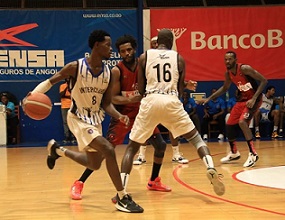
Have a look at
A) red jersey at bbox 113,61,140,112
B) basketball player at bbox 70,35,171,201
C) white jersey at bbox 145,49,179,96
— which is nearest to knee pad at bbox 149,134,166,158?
basketball player at bbox 70,35,171,201

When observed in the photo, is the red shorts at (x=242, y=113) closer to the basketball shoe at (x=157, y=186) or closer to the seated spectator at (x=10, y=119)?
the basketball shoe at (x=157, y=186)

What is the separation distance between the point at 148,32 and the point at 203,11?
172 cm

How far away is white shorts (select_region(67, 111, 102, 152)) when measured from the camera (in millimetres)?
5172

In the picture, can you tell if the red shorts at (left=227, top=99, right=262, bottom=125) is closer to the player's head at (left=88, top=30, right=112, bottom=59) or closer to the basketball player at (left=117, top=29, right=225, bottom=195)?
the basketball player at (left=117, top=29, right=225, bottom=195)

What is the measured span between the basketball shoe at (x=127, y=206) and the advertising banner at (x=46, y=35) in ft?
31.7

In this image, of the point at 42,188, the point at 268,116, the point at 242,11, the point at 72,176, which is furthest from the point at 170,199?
the point at 242,11

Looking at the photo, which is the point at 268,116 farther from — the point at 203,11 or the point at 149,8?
the point at 149,8

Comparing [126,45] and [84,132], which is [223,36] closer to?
[126,45]

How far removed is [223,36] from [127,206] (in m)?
10.4

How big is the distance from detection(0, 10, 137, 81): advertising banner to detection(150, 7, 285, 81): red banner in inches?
48.9

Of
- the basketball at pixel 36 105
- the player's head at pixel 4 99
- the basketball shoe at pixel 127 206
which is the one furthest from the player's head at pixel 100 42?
the player's head at pixel 4 99

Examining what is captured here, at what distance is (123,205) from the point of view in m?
5.16

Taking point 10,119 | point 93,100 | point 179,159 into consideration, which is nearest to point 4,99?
point 10,119

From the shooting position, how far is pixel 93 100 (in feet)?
17.4
